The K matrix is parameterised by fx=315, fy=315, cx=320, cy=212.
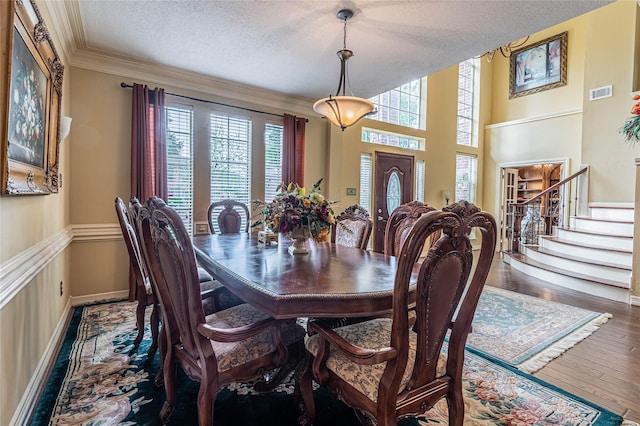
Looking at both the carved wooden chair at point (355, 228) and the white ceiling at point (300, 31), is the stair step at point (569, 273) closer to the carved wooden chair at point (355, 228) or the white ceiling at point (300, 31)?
the white ceiling at point (300, 31)

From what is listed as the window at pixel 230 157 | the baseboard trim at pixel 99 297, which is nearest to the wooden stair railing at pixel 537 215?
the window at pixel 230 157

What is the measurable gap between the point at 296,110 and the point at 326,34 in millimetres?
2023

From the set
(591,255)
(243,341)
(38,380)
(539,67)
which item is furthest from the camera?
(539,67)

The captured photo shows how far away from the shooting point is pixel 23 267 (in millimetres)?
1693

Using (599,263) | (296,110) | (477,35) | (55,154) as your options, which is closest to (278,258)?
(55,154)

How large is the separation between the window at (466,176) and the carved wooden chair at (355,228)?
17.7 ft

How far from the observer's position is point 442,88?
7109 mm

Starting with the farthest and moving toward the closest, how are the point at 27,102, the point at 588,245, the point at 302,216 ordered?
the point at 588,245 → the point at 302,216 → the point at 27,102

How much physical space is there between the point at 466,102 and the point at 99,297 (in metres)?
8.35

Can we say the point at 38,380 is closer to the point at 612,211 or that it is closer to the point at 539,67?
the point at 612,211

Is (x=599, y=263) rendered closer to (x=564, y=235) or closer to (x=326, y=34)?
(x=564, y=235)

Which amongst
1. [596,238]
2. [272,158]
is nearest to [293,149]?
[272,158]

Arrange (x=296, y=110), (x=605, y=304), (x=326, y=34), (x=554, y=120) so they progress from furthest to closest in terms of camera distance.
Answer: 1. (x=554, y=120)
2. (x=296, y=110)
3. (x=605, y=304)
4. (x=326, y=34)

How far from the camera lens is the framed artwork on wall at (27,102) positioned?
4.61 feet
